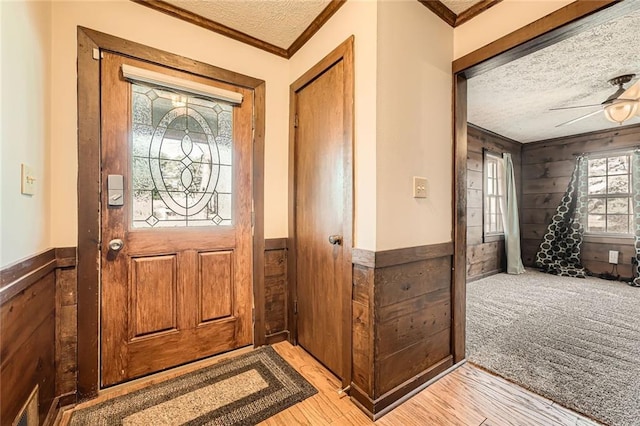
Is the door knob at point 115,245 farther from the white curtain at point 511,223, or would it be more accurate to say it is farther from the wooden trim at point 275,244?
the white curtain at point 511,223

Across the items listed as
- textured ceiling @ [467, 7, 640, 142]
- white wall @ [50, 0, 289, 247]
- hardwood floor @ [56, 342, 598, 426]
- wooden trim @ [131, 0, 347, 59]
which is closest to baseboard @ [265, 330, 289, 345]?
hardwood floor @ [56, 342, 598, 426]

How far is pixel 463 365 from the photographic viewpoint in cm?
191

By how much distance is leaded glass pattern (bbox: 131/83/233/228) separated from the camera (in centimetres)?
172

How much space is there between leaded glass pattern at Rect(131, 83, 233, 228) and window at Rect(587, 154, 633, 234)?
581 centimetres

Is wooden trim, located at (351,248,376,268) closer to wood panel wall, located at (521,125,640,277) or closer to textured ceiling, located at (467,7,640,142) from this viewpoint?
textured ceiling, located at (467,7,640,142)

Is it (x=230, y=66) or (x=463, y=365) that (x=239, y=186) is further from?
(x=463, y=365)

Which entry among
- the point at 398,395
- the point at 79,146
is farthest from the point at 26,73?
the point at 398,395

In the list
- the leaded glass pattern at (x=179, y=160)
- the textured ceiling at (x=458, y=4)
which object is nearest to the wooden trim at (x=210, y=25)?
the leaded glass pattern at (x=179, y=160)

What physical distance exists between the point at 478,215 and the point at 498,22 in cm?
329

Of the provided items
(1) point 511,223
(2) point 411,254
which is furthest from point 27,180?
(1) point 511,223

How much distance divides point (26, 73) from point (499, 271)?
5.88m

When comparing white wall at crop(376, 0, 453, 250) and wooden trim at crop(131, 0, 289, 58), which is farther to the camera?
wooden trim at crop(131, 0, 289, 58)

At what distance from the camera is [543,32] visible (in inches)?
55.5

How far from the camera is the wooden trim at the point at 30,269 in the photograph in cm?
96
